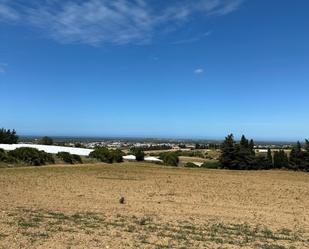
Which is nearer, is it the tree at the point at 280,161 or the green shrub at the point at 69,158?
the green shrub at the point at 69,158

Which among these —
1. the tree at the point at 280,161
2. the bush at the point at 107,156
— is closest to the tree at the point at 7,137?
the bush at the point at 107,156

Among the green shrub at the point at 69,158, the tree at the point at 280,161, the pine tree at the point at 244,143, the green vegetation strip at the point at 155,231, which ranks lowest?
the green vegetation strip at the point at 155,231

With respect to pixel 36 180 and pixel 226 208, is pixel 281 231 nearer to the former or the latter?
pixel 226 208

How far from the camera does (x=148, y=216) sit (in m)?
15.2

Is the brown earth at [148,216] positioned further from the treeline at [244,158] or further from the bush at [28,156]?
the treeline at [244,158]

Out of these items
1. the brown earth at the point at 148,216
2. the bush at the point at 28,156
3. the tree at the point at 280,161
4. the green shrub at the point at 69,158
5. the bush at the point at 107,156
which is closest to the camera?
the brown earth at the point at 148,216

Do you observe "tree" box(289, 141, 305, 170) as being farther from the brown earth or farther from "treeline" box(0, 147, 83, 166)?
"treeline" box(0, 147, 83, 166)

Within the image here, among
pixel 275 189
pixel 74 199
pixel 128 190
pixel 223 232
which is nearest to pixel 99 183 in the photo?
pixel 128 190

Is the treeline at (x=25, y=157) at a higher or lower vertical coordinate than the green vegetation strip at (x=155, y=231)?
higher

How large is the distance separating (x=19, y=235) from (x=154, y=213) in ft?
19.6

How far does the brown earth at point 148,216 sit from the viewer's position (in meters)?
11.0

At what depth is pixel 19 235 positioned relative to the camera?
36.0 ft

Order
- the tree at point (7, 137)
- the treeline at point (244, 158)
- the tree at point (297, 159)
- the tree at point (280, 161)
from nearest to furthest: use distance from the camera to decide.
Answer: the treeline at point (244, 158) < the tree at point (297, 159) < the tree at point (280, 161) < the tree at point (7, 137)

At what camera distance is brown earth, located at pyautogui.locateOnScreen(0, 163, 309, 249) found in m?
11.0
